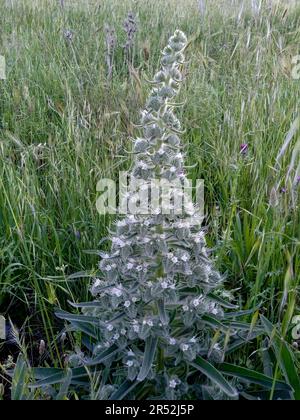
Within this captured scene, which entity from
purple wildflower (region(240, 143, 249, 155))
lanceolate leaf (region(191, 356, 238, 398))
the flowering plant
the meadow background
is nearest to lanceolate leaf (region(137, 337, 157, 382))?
the flowering plant

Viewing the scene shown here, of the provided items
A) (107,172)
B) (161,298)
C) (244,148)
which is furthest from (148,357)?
(244,148)

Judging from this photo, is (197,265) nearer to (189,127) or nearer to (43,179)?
(43,179)

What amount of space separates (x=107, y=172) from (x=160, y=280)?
100 centimetres

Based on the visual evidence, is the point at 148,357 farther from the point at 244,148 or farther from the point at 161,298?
the point at 244,148

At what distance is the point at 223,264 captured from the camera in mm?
2014

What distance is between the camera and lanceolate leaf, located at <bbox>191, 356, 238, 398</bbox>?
50.9 inches

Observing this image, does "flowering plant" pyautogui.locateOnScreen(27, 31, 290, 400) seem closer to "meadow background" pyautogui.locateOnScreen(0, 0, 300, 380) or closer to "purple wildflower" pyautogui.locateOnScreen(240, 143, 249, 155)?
"meadow background" pyautogui.locateOnScreen(0, 0, 300, 380)

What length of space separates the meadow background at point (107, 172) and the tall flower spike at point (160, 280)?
212mm

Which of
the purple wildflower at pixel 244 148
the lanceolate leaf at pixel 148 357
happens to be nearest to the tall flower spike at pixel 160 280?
the lanceolate leaf at pixel 148 357

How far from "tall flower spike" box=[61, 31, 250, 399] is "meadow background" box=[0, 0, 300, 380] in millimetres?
212

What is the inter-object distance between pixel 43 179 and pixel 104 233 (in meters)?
0.61

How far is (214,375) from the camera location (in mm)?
1355

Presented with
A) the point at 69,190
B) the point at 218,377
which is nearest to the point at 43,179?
the point at 69,190

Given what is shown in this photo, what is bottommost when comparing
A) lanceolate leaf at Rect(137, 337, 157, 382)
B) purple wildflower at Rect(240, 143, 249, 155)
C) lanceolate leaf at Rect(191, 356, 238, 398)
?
lanceolate leaf at Rect(191, 356, 238, 398)
